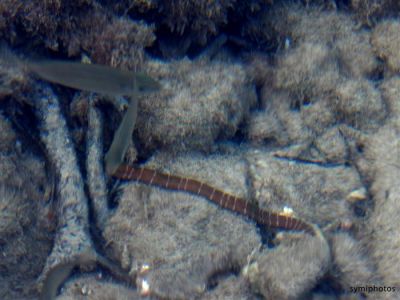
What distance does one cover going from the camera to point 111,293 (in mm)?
4059

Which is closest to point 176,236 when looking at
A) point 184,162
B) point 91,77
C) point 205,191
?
point 205,191

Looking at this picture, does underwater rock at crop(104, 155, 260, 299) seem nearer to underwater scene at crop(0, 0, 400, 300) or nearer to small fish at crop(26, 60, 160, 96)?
underwater scene at crop(0, 0, 400, 300)

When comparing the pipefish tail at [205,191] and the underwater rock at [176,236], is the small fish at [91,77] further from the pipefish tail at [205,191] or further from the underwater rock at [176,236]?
the underwater rock at [176,236]

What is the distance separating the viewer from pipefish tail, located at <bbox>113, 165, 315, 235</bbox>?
14.7 ft

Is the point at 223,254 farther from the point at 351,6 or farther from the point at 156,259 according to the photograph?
the point at 351,6

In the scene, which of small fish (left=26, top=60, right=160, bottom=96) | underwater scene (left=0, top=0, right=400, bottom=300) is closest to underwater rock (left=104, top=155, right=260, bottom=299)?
underwater scene (left=0, top=0, right=400, bottom=300)

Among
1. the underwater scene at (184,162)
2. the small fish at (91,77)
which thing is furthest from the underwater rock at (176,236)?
the small fish at (91,77)

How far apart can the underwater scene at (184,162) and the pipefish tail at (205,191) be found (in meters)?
0.01

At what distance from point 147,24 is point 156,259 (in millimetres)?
2299

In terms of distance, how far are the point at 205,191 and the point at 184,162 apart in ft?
1.29

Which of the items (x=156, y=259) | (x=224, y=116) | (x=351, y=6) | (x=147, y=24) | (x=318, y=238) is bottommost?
(x=156, y=259)

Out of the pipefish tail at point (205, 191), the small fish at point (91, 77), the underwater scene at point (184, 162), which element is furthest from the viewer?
the pipefish tail at point (205, 191)

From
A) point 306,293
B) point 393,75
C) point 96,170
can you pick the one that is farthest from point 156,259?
point 393,75

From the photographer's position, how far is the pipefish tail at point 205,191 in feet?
14.7
